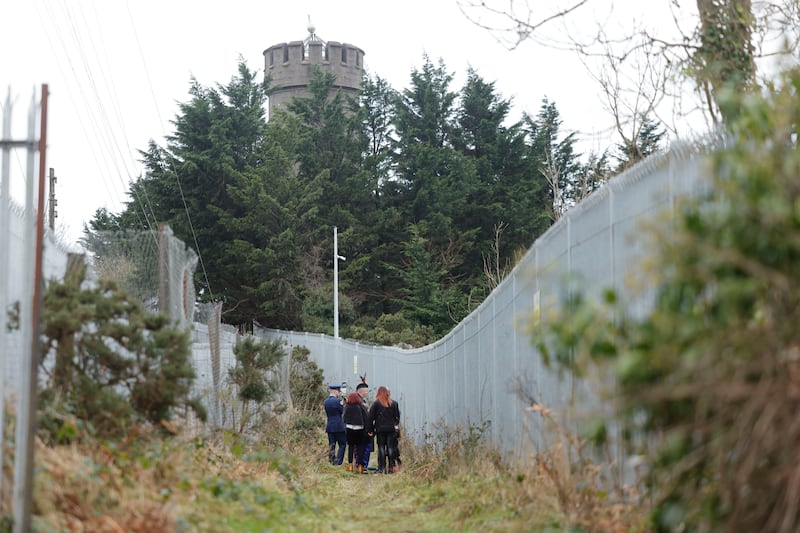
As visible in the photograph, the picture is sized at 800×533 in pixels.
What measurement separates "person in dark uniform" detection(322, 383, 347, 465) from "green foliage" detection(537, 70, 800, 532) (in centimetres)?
1315

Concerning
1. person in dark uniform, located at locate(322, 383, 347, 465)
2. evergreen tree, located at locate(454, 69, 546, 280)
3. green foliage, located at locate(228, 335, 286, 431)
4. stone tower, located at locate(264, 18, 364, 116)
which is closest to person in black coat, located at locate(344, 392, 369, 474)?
person in dark uniform, located at locate(322, 383, 347, 465)

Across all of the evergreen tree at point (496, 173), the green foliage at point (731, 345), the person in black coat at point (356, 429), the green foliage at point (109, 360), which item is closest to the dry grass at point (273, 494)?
the green foliage at point (109, 360)

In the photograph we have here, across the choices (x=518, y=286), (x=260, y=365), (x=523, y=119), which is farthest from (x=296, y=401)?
(x=523, y=119)

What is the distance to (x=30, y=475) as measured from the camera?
5.32m

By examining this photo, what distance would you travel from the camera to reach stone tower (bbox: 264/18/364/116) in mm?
57125

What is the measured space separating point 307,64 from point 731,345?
5501 centimetres

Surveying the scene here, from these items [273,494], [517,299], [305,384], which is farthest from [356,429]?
[273,494]

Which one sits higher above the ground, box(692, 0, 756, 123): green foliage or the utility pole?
the utility pole

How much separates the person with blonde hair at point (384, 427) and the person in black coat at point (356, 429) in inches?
7.0

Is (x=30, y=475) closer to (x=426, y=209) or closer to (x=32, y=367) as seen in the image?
(x=32, y=367)

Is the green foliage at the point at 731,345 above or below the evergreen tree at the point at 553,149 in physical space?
below

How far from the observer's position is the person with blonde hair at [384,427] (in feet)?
55.2

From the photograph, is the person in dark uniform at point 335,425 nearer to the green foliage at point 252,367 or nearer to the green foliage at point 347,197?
the green foliage at point 252,367

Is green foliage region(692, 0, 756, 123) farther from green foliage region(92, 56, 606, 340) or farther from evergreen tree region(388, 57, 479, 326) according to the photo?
evergreen tree region(388, 57, 479, 326)
